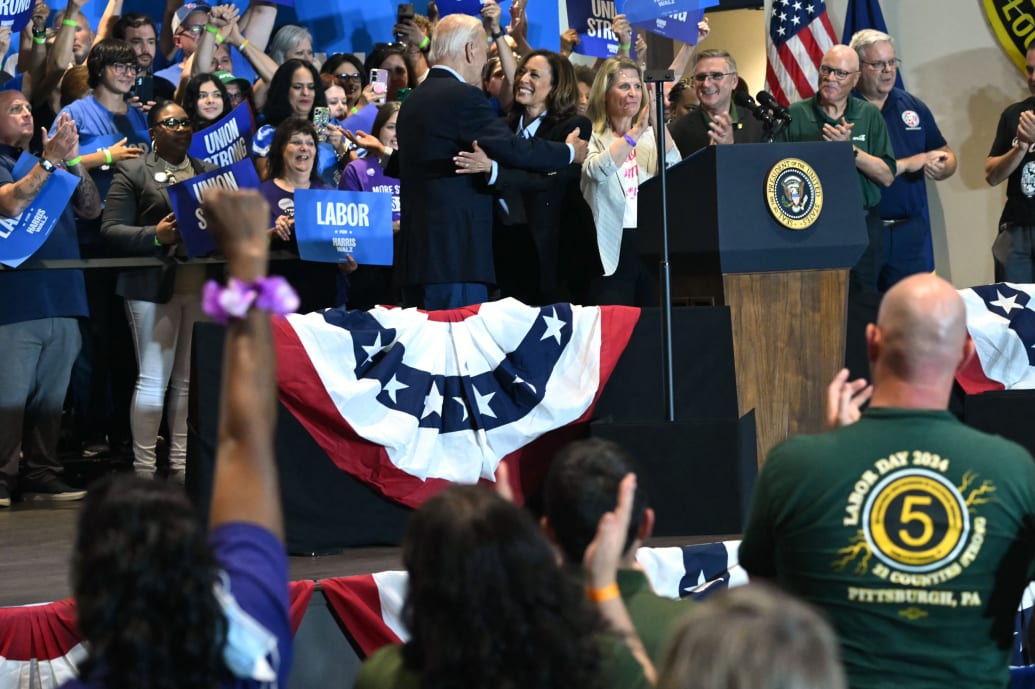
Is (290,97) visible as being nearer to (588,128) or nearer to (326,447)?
(588,128)

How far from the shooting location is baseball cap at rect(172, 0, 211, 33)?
835cm

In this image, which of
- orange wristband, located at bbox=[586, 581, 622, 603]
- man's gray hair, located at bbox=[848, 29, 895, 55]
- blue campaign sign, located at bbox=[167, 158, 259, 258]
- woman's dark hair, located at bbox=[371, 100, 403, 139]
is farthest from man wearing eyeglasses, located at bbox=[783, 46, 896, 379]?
orange wristband, located at bbox=[586, 581, 622, 603]

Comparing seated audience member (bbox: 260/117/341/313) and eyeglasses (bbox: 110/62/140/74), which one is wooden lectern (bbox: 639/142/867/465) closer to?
seated audience member (bbox: 260/117/341/313)

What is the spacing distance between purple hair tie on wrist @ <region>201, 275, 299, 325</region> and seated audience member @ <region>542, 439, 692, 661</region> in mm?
848

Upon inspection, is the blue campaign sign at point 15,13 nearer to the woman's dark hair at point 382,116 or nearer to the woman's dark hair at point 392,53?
the woman's dark hair at point 382,116

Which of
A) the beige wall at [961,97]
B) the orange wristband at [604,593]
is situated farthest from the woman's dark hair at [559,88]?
the orange wristband at [604,593]

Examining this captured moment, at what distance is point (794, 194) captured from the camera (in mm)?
5719

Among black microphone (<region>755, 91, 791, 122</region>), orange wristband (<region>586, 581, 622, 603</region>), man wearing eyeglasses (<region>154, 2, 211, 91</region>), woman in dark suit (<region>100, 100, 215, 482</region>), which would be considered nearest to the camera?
Result: orange wristband (<region>586, 581, 622, 603</region>)

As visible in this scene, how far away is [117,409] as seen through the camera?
23.8ft

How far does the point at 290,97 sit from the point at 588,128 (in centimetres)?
169

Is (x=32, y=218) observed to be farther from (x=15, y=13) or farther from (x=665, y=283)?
(x=665, y=283)

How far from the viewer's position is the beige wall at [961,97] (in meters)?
9.91

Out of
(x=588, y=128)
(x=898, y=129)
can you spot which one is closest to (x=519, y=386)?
(x=588, y=128)

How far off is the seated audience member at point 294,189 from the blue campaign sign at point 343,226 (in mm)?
352
